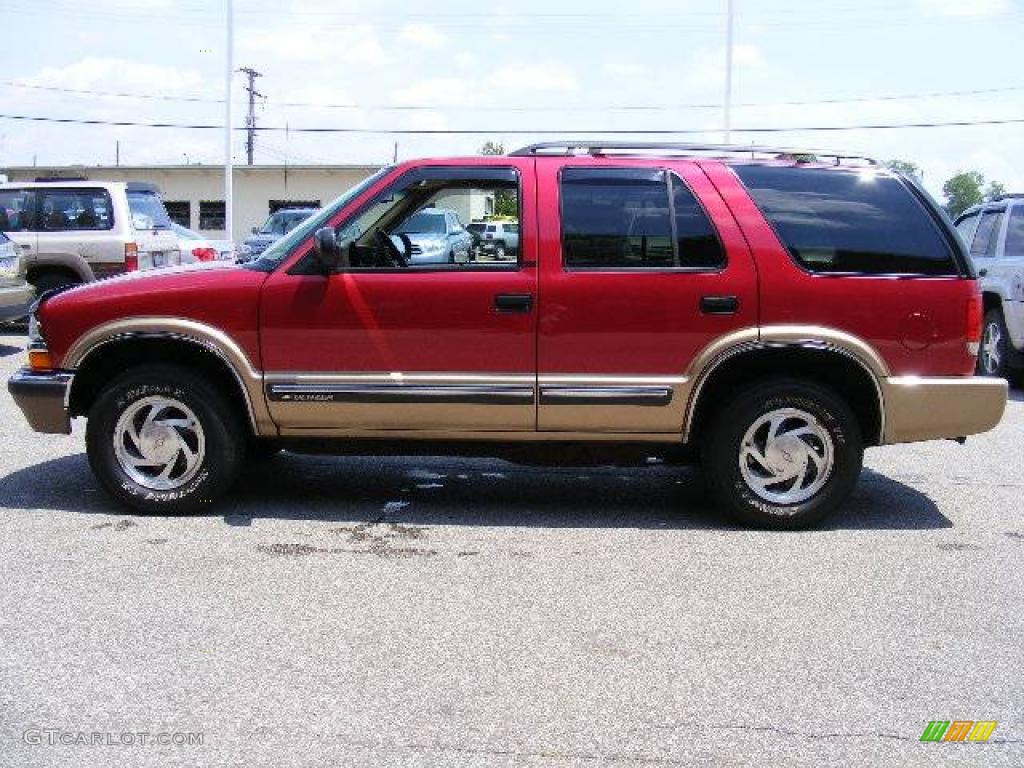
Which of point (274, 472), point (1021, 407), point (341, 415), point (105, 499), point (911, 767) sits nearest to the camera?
point (911, 767)

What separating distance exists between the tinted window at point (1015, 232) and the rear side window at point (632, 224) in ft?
22.4

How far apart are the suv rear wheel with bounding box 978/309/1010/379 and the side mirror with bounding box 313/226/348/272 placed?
24.9 ft

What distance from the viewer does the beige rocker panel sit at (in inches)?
221

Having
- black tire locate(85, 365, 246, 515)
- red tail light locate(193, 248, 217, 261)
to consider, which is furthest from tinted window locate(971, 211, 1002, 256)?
red tail light locate(193, 248, 217, 261)

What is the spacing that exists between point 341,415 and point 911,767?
3340 millimetres

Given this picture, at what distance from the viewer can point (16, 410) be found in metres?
8.86

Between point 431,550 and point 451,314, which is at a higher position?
point 451,314

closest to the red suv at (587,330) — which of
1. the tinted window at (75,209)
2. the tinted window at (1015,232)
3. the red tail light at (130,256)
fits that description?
the tinted window at (1015,232)

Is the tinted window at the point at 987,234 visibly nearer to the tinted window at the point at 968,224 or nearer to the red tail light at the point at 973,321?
the tinted window at the point at 968,224

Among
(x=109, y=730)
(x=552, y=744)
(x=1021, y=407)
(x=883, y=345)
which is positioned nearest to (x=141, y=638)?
(x=109, y=730)

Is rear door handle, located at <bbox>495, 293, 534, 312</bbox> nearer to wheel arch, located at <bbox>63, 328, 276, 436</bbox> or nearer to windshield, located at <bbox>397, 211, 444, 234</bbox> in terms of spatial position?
windshield, located at <bbox>397, 211, 444, 234</bbox>

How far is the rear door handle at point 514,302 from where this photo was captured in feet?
18.0

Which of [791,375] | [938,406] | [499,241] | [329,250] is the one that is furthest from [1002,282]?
[329,250]

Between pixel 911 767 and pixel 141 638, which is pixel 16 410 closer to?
pixel 141 638
